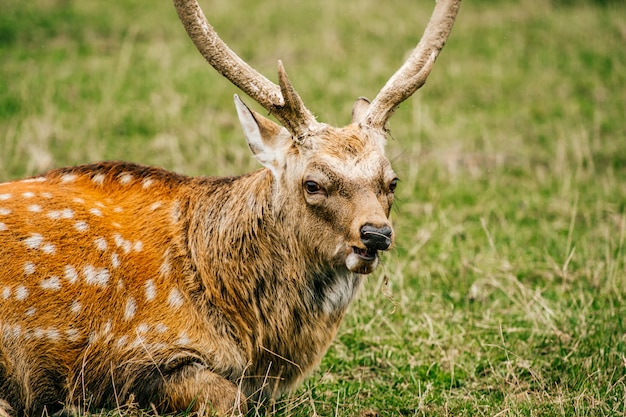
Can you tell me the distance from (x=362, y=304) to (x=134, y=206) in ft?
6.59

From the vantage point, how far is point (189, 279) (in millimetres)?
4609

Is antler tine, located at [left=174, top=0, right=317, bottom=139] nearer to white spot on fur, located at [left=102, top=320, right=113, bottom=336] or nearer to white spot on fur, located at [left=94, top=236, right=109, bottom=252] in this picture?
white spot on fur, located at [left=94, top=236, right=109, bottom=252]

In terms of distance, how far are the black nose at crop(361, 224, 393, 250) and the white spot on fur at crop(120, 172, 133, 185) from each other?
1615 mm

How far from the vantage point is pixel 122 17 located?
41.1 ft

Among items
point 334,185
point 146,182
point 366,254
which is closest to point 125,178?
point 146,182

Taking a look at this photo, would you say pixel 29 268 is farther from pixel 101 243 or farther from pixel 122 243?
pixel 122 243

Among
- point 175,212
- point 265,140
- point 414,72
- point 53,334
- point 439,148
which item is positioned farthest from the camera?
point 439,148

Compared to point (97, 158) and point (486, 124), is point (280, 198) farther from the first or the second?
point (486, 124)

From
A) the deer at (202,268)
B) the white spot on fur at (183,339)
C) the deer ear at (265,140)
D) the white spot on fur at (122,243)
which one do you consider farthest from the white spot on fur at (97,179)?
the white spot on fur at (183,339)

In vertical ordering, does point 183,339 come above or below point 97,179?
below

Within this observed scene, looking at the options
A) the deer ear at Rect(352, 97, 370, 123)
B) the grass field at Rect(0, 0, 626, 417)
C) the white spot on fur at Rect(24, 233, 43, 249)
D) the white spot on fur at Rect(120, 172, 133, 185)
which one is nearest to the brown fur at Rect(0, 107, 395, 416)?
the white spot on fur at Rect(24, 233, 43, 249)

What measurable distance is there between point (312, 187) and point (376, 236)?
51 cm

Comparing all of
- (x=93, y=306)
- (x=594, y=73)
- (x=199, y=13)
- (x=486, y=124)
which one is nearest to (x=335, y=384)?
(x=93, y=306)

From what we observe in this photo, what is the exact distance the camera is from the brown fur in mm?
4355
